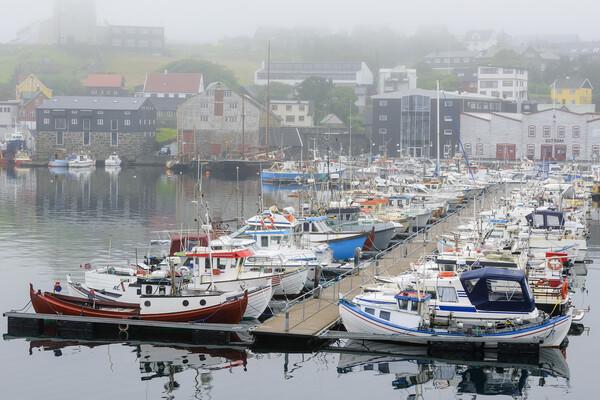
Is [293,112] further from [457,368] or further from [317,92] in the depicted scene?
[457,368]

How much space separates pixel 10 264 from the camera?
40969 mm

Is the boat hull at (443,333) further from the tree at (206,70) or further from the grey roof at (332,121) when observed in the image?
the tree at (206,70)

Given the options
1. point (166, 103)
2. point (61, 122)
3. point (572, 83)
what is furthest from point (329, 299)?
point (572, 83)

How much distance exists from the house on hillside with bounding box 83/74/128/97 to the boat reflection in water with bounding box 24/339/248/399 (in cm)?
12247

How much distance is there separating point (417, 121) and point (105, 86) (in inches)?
2485

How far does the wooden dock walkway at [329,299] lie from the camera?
1070 inches

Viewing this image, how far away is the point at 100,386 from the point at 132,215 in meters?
36.6

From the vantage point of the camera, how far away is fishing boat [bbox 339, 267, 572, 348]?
26.4 m

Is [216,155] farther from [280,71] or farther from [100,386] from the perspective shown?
[100,386]

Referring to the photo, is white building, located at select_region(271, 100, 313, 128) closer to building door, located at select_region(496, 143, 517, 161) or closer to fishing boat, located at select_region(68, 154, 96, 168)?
fishing boat, located at select_region(68, 154, 96, 168)

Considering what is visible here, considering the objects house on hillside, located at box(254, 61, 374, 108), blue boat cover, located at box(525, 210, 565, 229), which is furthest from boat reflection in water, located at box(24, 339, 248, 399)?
house on hillside, located at box(254, 61, 374, 108)

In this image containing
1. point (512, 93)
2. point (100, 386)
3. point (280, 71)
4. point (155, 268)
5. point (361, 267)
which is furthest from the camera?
point (280, 71)

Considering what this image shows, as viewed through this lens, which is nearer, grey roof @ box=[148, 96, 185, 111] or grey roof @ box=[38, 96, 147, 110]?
grey roof @ box=[38, 96, 147, 110]

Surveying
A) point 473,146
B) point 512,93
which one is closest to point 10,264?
point 473,146
